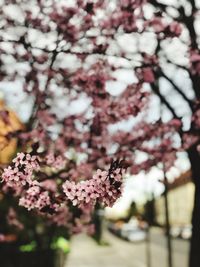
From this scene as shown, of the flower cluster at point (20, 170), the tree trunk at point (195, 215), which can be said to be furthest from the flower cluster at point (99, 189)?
the tree trunk at point (195, 215)

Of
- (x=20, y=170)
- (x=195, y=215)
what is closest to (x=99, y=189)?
(x=20, y=170)

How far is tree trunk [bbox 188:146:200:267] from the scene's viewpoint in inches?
402

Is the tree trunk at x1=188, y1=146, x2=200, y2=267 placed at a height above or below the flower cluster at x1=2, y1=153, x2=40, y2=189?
above

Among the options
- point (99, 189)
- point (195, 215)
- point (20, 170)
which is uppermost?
point (195, 215)

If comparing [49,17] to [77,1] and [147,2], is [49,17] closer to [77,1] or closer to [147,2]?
[77,1]

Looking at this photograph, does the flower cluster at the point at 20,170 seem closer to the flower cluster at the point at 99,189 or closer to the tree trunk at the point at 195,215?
the flower cluster at the point at 99,189

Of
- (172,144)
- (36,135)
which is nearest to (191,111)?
(172,144)

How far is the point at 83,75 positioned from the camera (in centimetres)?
953

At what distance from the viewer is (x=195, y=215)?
34.0 feet

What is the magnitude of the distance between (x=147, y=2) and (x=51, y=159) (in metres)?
4.14

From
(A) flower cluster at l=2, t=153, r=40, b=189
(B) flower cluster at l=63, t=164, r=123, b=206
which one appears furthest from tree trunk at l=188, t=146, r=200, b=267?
(A) flower cluster at l=2, t=153, r=40, b=189

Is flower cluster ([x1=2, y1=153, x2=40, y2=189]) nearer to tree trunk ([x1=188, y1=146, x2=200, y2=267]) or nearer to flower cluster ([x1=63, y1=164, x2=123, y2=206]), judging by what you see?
flower cluster ([x1=63, y1=164, x2=123, y2=206])

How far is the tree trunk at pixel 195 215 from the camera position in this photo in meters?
10.2

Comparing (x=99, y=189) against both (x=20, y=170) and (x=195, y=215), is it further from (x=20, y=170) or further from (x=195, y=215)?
(x=195, y=215)
